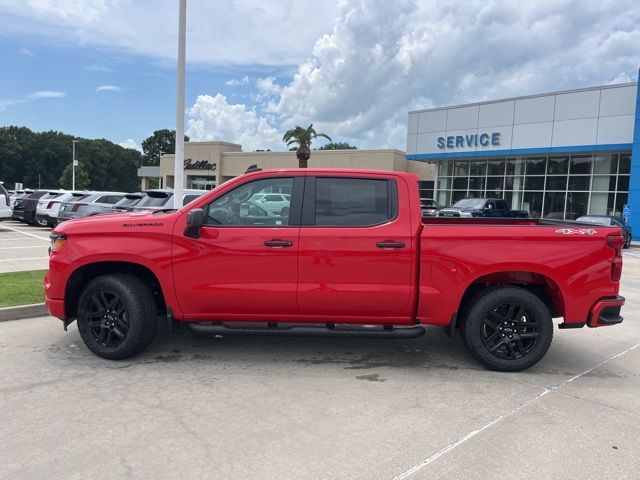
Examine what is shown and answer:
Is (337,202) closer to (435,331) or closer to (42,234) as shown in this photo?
(435,331)

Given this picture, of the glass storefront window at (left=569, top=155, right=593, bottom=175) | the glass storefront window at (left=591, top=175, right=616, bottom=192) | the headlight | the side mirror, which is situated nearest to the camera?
the side mirror

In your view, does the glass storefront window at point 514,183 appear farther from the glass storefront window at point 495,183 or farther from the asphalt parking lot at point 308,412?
the asphalt parking lot at point 308,412

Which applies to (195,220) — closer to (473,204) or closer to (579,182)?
(473,204)

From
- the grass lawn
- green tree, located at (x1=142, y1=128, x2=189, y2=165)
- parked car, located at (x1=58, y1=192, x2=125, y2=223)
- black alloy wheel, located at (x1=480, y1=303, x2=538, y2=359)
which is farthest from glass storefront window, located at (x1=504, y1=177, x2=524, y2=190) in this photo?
green tree, located at (x1=142, y1=128, x2=189, y2=165)

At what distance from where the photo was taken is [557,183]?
96.2 ft

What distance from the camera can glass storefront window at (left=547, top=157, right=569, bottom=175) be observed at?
95.0ft

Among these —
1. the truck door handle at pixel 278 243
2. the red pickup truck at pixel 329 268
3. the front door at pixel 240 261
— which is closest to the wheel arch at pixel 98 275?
the red pickup truck at pixel 329 268

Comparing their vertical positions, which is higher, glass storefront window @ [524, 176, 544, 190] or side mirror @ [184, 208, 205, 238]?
glass storefront window @ [524, 176, 544, 190]

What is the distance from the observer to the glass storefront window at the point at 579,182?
28328mm

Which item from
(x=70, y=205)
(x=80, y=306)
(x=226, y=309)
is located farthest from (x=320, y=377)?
(x=70, y=205)

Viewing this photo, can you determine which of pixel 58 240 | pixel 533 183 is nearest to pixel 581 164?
Result: pixel 533 183

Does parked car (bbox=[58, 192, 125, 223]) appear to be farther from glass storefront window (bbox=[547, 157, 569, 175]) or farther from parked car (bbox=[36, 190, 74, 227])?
glass storefront window (bbox=[547, 157, 569, 175])

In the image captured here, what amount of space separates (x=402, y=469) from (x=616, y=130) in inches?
1102

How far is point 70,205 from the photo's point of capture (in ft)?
56.0
